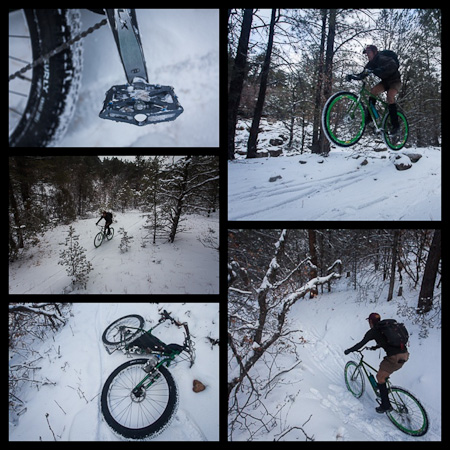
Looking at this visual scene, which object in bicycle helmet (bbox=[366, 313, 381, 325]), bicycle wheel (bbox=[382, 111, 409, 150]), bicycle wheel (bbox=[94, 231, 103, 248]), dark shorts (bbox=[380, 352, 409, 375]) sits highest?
bicycle wheel (bbox=[382, 111, 409, 150])

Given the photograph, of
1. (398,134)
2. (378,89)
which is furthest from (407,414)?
(378,89)

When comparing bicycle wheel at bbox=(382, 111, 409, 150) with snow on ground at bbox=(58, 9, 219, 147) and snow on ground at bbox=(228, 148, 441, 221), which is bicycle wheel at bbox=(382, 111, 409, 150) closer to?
snow on ground at bbox=(228, 148, 441, 221)

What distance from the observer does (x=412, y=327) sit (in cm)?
198

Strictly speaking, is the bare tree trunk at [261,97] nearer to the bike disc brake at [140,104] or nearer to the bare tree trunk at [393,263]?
the bike disc brake at [140,104]

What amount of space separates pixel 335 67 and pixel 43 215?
2.12 m

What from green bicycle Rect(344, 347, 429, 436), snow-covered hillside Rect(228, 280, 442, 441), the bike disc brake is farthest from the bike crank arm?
green bicycle Rect(344, 347, 429, 436)

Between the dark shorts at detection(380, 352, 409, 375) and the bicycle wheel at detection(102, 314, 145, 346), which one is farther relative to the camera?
the bicycle wheel at detection(102, 314, 145, 346)

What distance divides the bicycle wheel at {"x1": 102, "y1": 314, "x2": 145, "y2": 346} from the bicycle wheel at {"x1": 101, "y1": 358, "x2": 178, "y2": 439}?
0.15 metres

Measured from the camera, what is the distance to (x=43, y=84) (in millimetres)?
1957

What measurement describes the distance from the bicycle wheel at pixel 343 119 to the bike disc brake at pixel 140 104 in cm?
94

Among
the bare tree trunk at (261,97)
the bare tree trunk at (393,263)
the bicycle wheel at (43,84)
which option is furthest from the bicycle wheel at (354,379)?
the bicycle wheel at (43,84)

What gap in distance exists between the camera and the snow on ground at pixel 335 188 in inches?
77.6

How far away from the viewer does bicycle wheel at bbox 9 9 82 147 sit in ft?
6.36

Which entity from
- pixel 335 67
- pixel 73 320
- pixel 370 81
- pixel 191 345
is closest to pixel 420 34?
pixel 370 81
